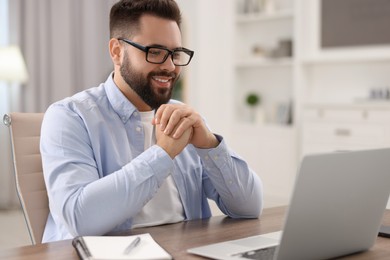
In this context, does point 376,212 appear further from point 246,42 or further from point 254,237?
point 246,42

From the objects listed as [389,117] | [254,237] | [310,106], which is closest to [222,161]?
[254,237]

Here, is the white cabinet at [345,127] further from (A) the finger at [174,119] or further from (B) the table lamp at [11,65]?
(A) the finger at [174,119]

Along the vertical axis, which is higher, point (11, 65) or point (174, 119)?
point (11, 65)

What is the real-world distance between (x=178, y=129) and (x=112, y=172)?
10.1 inches

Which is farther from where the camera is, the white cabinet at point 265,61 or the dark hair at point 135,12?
the white cabinet at point 265,61

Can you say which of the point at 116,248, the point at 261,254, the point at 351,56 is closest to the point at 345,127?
the point at 351,56

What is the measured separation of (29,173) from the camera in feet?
5.52

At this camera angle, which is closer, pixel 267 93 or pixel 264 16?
pixel 264 16

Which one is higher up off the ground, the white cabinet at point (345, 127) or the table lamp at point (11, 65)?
the table lamp at point (11, 65)

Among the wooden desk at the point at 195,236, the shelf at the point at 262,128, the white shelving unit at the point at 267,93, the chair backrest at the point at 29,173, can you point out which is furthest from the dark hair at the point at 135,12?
the shelf at the point at 262,128

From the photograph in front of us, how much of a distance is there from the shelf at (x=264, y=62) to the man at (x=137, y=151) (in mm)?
3858

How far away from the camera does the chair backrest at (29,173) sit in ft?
5.43

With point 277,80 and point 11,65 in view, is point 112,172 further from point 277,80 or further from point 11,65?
point 277,80

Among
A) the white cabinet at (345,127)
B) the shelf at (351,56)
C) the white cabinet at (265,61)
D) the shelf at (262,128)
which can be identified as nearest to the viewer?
the white cabinet at (345,127)
